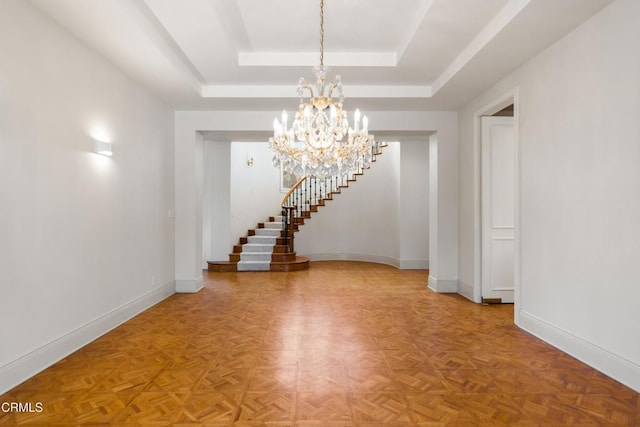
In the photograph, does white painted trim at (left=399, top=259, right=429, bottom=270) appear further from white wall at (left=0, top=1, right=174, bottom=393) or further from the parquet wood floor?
white wall at (left=0, top=1, right=174, bottom=393)

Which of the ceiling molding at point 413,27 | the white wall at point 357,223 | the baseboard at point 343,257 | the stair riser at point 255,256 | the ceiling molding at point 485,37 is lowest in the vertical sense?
the baseboard at point 343,257

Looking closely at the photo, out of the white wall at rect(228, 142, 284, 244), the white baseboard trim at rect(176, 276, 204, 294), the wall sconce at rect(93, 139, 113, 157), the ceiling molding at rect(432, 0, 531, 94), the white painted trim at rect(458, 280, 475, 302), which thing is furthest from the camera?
the white wall at rect(228, 142, 284, 244)

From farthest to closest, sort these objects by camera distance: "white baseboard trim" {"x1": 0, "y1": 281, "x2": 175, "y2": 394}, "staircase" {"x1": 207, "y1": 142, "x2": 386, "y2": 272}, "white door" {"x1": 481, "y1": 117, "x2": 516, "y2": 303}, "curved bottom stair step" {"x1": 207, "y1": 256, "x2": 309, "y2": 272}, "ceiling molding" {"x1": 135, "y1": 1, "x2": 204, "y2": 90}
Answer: "staircase" {"x1": 207, "y1": 142, "x2": 386, "y2": 272}, "curved bottom stair step" {"x1": 207, "y1": 256, "x2": 309, "y2": 272}, "white door" {"x1": 481, "y1": 117, "x2": 516, "y2": 303}, "ceiling molding" {"x1": 135, "y1": 1, "x2": 204, "y2": 90}, "white baseboard trim" {"x1": 0, "y1": 281, "x2": 175, "y2": 394}

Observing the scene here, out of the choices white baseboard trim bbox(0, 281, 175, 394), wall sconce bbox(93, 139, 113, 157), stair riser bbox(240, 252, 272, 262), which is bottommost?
white baseboard trim bbox(0, 281, 175, 394)

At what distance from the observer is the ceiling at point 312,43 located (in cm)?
310

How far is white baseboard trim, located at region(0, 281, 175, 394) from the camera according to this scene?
2599 millimetres

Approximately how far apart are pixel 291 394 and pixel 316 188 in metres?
8.49

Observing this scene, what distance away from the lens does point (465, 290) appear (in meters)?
5.52

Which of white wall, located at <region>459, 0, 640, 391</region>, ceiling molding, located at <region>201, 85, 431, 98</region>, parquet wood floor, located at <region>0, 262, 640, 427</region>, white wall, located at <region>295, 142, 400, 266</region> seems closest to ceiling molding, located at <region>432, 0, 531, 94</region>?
ceiling molding, located at <region>201, 85, 431, 98</region>

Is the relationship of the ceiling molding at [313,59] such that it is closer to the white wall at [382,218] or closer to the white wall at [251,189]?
the white wall at [382,218]

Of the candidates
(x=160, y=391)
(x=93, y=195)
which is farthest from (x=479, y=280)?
(x=93, y=195)

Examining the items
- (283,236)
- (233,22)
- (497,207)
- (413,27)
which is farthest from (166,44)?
(283,236)

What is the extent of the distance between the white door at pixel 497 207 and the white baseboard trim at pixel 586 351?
112 centimetres

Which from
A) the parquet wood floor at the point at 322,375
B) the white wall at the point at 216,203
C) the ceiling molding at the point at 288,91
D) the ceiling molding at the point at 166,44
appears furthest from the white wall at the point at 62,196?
the white wall at the point at 216,203
